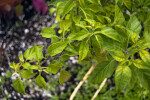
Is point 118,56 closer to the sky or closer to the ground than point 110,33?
closer to the ground

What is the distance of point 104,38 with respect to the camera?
2.39 ft

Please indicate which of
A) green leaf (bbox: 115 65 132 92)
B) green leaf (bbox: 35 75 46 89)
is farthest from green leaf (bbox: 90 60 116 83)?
green leaf (bbox: 35 75 46 89)

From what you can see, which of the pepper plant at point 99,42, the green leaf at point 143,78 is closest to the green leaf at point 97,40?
the pepper plant at point 99,42

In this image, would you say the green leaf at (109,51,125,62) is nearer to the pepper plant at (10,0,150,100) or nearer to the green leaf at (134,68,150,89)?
the pepper plant at (10,0,150,100)

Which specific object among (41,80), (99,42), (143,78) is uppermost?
(99,42)

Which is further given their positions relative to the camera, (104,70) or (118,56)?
(104,70)

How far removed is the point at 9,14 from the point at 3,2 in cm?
29

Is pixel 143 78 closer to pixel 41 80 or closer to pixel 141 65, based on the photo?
pixel 141 65

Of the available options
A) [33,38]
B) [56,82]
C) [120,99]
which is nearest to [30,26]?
[33,38]

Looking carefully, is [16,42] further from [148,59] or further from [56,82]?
[148,59]

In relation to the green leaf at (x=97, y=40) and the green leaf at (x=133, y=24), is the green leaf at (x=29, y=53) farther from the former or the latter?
the green leaf at (x=133, y=24)

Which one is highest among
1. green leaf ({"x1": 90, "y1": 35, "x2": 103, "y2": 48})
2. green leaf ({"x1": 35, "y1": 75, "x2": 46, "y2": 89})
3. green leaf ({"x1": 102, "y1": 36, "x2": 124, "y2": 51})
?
green leaf ({"x1": 90, "y1": 35, "x2": 103, "y2": 48})

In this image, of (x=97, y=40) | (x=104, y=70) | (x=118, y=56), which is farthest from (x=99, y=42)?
(x=104, y=70)

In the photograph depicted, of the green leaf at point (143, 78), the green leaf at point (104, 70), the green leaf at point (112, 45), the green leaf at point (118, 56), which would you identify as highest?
the green leaf at point (112, 45)
